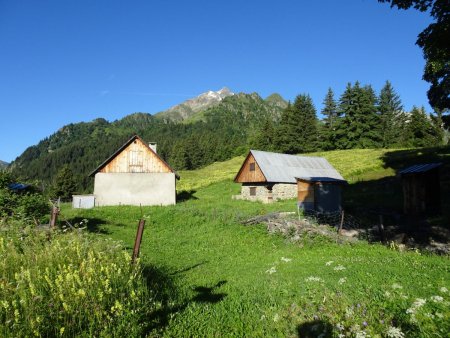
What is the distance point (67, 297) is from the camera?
17.4 feet

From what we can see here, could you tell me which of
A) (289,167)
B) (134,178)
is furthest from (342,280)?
(289,167)

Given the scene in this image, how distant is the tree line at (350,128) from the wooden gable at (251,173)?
38.7 m

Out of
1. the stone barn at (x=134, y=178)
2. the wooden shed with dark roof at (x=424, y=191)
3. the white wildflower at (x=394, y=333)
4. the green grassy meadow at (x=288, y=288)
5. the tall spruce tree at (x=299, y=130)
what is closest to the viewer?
the white wildflower at (x=394, y=333)

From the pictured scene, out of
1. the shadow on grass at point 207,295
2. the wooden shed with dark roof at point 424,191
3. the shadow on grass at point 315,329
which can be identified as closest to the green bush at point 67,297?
the shadow on grass at point 207,295

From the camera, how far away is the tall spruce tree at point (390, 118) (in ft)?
246

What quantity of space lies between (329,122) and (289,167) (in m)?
45.3

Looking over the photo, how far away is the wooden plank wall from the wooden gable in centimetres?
1073

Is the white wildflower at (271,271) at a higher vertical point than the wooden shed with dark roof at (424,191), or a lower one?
lower

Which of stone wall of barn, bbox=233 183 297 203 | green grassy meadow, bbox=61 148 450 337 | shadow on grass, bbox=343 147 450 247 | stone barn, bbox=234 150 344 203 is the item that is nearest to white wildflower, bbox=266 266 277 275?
green grassy meadow, bbox=61 148 450 337

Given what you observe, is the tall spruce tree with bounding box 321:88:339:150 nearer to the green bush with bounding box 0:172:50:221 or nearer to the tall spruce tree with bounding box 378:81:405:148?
the tall spruce tree with bounding box 378:81:405:148

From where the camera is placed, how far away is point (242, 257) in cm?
1318

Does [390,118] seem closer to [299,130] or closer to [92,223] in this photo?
[299,130]

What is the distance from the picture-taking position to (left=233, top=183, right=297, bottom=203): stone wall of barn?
130ft

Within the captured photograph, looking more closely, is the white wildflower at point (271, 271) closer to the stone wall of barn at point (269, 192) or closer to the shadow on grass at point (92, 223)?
the shadow on grass at point (92, 223)
